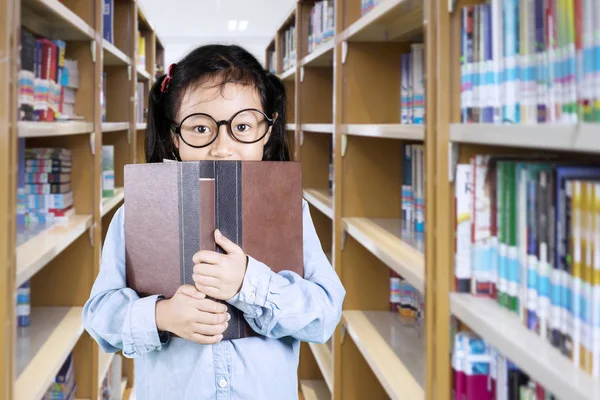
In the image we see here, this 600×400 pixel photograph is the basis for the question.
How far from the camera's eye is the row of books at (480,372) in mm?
1202

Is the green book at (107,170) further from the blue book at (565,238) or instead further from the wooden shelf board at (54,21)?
the blue book at (565,238)

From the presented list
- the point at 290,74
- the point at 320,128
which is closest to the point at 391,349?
the point at 320,128

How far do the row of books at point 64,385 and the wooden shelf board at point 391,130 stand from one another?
138cm

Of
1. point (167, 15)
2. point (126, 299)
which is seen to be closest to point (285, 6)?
point (167, 15)

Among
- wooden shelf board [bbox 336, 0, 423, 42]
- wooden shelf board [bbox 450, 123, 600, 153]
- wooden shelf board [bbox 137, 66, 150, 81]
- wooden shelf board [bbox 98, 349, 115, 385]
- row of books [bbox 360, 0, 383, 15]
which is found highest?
wooden shelf board [bbox 137, 66, 150, 81]

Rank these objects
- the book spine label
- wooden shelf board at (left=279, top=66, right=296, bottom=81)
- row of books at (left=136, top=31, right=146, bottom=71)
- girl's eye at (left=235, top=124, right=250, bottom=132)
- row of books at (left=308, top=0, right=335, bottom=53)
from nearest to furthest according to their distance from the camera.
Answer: the book spine label < girl's eye at (left=235, top=124, right=250, bottom=132) < row of books at (left=308, top=0, right=335, bottom=53) < wooden shelf board at (left=279, top=66, right=296, bottom=81) < row of books at (left=136, top=31, right=146, bottom=71)

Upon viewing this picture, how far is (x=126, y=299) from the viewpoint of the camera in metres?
1.28

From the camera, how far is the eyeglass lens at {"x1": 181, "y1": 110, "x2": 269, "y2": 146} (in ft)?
4.56

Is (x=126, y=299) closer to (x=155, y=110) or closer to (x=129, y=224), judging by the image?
(x=129, y=224)

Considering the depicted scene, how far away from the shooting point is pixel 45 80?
2.37m

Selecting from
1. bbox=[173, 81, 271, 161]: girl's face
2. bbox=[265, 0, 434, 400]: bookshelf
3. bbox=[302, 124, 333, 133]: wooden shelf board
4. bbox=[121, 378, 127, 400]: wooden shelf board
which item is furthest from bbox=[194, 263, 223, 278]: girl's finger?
bbox=[121, 378, 127, 400]: wooden shelf board

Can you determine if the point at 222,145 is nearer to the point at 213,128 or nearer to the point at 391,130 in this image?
A: the point at 213,128

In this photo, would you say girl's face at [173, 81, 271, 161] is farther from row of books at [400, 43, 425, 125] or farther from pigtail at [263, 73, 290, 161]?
row of books at [400, 43, 425, 125]

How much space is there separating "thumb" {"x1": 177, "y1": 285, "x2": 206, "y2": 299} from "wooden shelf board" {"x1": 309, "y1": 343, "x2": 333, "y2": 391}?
5.74 ft
